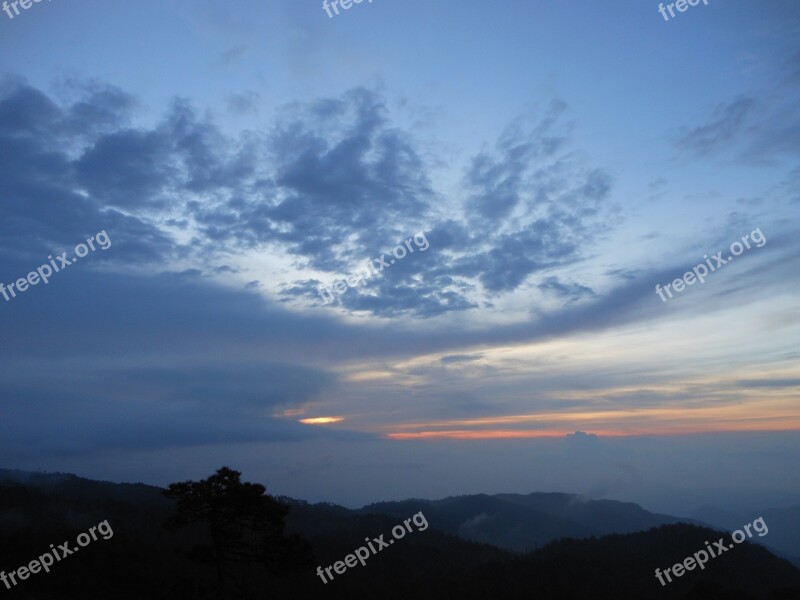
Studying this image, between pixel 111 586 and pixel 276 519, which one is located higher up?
pixel 276 519

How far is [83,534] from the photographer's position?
15988 centimetres

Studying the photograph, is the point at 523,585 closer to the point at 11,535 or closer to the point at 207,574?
the point at 207,574

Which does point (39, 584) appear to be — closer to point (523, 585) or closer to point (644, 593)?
point (523, 585)

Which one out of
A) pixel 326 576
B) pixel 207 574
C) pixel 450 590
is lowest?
pixel 450 590

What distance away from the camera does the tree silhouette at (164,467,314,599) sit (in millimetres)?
34156

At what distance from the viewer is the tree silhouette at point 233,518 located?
34.2m

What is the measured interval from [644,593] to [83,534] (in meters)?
177

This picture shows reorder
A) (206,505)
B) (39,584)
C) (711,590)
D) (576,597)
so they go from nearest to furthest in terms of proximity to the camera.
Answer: (206,505) < (711,590) < (39,584) < (576,597)

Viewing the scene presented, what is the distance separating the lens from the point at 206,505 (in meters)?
34.4

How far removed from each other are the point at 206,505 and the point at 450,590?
17277 cm

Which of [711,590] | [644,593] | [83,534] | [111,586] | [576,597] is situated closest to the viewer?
[711,590]

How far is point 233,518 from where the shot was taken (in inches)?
1357

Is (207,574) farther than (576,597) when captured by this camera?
No

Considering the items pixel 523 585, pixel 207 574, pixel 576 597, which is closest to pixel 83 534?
pixel 207 574
